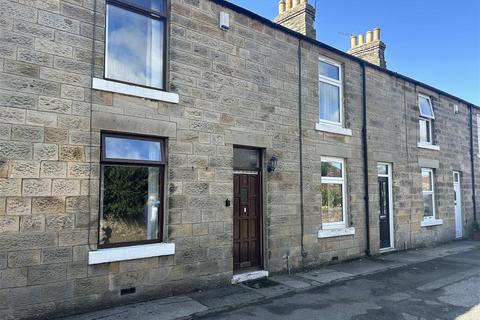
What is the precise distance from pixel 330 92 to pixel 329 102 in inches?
10.7

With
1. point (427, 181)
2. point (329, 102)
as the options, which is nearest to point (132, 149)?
point (329, 102)

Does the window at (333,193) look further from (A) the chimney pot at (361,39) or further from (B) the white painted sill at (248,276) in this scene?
(A) the chimney pot at (361,39)

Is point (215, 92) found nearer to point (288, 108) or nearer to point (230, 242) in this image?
point (288, 108)

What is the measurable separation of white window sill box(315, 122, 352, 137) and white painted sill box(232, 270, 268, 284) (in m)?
3.59

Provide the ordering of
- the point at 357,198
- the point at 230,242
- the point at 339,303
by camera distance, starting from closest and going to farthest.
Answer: the point at 339,303, the point at 230,242, the point at 357,198

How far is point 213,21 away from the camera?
6.99m

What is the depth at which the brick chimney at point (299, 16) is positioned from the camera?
9648 mm

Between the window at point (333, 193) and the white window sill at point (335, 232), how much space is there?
0.60 feet

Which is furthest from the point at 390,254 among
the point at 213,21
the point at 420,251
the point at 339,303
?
the point at 213,21

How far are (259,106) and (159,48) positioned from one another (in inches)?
92.2

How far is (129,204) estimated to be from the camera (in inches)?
233

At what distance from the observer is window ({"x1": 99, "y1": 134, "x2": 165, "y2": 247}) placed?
567 cm

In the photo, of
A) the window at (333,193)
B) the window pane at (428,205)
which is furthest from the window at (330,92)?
the window pane at (428,205)

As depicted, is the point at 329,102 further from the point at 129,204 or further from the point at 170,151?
the point at 129,204
